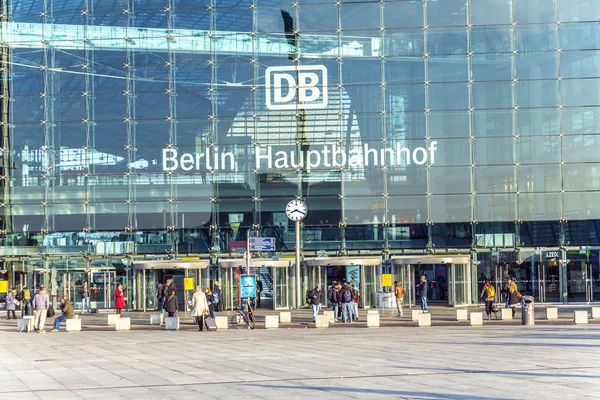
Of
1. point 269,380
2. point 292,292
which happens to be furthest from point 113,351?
point 292,292

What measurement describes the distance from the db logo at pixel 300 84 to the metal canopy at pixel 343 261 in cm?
728

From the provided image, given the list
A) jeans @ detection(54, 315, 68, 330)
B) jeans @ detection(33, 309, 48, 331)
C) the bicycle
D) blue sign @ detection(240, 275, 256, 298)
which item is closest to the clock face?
the bicycle

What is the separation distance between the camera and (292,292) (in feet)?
149

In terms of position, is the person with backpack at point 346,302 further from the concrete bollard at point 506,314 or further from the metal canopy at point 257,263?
the metal canopy at point 257,263

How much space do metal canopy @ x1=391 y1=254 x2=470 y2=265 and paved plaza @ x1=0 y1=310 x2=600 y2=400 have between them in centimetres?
1301

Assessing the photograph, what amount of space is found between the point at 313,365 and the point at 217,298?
22.5 metres

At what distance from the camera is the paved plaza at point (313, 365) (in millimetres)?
16047

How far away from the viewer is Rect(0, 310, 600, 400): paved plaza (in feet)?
52.6

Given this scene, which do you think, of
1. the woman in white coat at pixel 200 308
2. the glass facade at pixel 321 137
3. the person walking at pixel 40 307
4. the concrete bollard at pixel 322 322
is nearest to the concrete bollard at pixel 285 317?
the concrete bollard at pixel 322 322

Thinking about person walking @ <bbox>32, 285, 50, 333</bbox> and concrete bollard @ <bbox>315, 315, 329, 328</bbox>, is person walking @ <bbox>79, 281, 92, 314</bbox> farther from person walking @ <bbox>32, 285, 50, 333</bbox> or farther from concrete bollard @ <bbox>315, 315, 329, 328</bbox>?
concrete bollard @ <bbox>315, 315, 329, 328</bbox>

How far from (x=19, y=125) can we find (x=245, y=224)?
462 inches

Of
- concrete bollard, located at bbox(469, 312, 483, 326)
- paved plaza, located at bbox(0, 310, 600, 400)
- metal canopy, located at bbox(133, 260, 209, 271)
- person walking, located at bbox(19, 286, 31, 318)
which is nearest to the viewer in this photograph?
paved plaza, located at bbox(0, 310, 600, 400)

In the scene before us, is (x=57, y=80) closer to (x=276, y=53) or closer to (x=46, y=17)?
(x=46, y=17)

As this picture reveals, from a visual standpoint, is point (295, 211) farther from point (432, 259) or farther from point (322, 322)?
point (322, 322)
